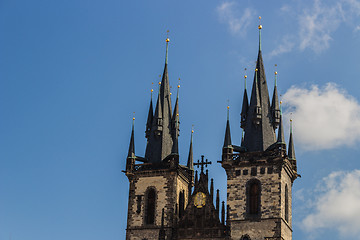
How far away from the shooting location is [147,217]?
6256cm

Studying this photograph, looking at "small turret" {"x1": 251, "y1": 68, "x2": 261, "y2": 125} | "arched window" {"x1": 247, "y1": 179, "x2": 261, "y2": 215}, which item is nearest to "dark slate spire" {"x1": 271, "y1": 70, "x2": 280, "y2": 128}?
"small turret" {"x1": 251, "y1": 68, "x2": 261, "y2": 125}

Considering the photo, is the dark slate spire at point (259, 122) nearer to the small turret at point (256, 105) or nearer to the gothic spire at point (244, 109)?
the small turret at point (256, 105)

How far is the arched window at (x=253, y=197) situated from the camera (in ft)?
194

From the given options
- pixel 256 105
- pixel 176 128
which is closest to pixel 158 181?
pixel 176 128

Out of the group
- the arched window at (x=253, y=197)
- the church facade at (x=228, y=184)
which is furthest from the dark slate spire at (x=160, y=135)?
the arched window at (x=253, y=197)

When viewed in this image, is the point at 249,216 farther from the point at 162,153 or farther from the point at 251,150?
the point at 162,153

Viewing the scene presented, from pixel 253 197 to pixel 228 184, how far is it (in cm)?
235

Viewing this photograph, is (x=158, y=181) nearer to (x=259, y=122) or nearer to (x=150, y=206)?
(x=150, y=206)

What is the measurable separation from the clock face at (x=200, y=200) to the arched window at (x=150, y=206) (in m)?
3.71

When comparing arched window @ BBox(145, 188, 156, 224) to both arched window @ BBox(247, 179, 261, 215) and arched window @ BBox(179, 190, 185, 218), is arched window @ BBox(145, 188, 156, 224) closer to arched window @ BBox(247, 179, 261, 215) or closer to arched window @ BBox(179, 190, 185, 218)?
arched window @ BBox(179, 190, 185, 218)

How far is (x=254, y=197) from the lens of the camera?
5953 cm

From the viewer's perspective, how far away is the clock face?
61.3m

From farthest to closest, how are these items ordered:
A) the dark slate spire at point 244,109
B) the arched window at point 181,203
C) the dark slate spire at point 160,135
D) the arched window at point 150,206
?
the dark slate spire at point 160,135
the dark slate spire at point 244,109
the arched window at point 181,203
the arched window at point 150,206

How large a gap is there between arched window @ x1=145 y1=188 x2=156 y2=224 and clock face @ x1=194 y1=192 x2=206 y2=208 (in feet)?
12.2
